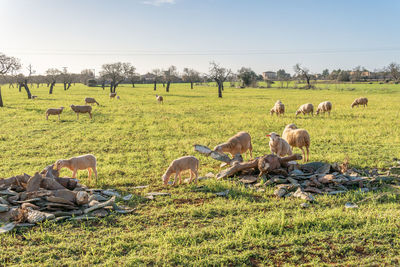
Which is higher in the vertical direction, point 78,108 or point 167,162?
point 78,108

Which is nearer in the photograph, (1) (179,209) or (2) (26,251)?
(2) (26,251)

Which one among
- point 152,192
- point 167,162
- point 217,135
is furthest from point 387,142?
point 152,192

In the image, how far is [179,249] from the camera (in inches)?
215

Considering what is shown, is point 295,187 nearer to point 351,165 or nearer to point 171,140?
point 351,165

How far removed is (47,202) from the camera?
24.1 feet

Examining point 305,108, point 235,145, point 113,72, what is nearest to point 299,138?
point 235,145

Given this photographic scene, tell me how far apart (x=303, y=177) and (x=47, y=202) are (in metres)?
7.54

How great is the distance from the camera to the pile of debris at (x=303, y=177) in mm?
8523

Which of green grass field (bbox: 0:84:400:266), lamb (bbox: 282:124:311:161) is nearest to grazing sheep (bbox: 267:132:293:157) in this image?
lamb (bbox: 282:124:311:161)

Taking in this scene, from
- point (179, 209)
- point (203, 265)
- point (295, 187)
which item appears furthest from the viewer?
point (295, 187)

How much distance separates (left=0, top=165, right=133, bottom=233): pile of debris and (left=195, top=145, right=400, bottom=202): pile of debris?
4093 mm

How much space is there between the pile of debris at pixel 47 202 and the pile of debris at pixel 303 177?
409 centimetres

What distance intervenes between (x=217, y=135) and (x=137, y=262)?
45.1 ft

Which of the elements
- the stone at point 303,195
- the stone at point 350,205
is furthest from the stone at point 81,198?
the stone at point 350,205
